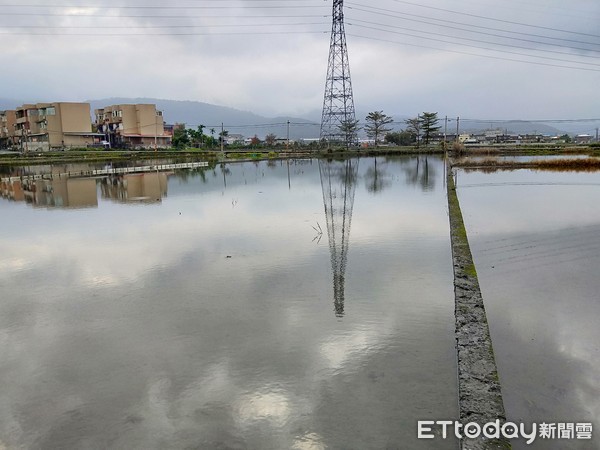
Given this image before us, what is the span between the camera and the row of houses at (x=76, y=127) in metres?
55.0

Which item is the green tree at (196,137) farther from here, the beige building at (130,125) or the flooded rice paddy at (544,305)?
the flooded rice paddy at (544,305)

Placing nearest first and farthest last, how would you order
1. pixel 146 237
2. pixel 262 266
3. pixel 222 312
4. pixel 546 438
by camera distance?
pixel 546 438, pixel 222 312, pixel 262 266, pixel 146 237

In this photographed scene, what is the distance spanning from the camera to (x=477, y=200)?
583 inches

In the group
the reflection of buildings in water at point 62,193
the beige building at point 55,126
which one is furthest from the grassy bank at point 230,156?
the reflection of buildings in water at point 62,193

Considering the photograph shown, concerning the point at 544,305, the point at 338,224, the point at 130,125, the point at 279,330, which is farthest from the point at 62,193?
the point at 130,125

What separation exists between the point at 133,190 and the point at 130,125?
155 feet

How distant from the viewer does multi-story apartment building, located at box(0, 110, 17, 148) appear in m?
62.3

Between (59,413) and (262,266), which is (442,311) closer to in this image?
(262,266)

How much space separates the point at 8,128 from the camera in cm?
6312

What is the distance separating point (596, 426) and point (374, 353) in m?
1.92

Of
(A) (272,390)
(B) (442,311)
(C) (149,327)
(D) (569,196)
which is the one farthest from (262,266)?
(D) (569,196)

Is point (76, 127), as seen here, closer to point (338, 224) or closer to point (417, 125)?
point (417, 125)

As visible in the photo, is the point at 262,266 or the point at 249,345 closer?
the point at 249,345

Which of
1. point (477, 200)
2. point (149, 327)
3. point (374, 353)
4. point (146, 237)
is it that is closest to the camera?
point (374, 353)
